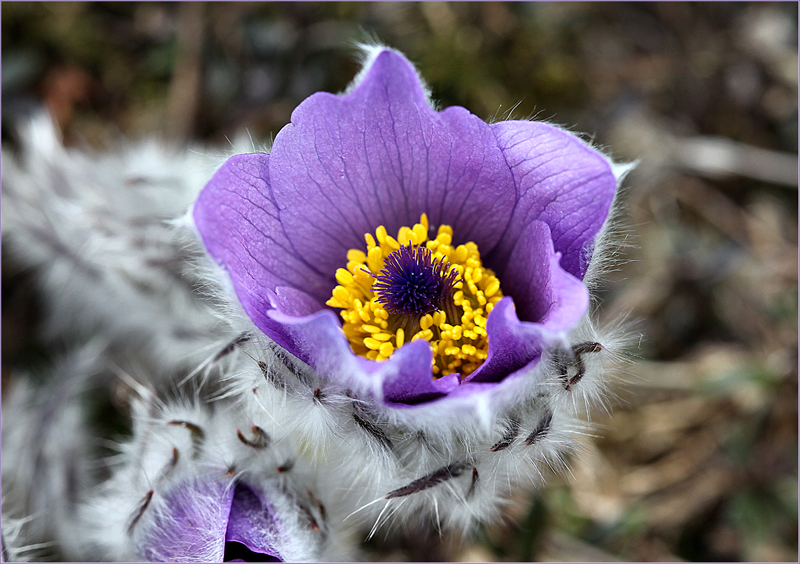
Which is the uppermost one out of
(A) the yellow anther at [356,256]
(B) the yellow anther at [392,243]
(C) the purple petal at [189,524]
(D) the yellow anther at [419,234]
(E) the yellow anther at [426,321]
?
(D) the yellow anther at [419,234]

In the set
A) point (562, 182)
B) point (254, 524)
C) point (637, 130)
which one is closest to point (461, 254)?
point (562, 182)

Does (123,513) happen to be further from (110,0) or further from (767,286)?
(767,286)

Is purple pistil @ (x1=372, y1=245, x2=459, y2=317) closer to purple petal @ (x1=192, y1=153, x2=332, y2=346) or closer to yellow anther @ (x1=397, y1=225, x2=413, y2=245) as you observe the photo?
yellow anther @ (x1=397, y1=225, x2=413, y2=245)

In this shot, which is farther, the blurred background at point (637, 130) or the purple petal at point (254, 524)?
the blurred background at point (637, 130)

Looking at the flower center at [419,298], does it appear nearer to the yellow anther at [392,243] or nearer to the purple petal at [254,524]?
the yellow anther at [392,243]

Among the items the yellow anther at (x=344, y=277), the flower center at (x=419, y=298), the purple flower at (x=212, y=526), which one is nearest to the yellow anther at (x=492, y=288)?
the flower center at (x=419, y=298)

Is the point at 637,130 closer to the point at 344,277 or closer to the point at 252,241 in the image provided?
the point at 344,277
